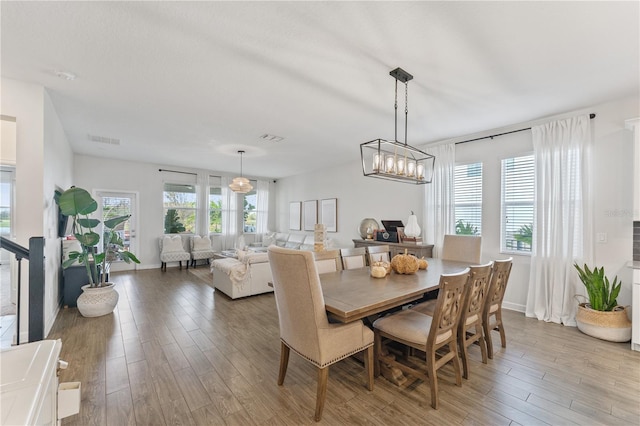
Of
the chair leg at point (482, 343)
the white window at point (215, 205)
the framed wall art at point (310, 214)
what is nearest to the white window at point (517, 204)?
the chair leg at point (482, 343)

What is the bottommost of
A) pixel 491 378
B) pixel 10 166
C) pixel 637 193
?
pixel 491 378

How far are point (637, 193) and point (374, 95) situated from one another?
2.97m

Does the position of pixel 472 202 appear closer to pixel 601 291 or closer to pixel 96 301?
pixel 601 291

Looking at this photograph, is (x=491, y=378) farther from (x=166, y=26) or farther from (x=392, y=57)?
(x=166, y=26)

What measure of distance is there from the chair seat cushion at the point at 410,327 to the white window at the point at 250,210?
23.2ft

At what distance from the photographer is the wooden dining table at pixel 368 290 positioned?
6.08ft

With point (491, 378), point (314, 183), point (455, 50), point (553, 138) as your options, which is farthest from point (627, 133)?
point (314, 183)

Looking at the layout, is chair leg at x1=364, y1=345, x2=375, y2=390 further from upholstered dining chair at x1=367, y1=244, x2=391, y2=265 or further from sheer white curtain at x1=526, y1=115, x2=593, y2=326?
sheer white curtain at x1=526, y1=115, x2=593, y2=326

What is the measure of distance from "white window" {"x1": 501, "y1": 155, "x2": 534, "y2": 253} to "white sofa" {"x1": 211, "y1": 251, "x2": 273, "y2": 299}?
380 centimetres


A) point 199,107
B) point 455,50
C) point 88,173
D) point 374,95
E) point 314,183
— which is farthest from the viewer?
point 314,183

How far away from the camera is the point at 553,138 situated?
3.65 m

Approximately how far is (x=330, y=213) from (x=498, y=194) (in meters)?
3.91

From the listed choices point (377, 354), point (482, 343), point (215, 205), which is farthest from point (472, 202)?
point (215, 205)

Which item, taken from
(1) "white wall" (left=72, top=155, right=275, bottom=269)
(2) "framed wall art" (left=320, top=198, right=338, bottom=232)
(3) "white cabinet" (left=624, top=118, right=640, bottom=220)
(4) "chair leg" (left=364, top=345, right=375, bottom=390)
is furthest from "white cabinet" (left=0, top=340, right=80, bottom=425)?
(1) "white wall" (left=72, top=155, right=275, bottom=269)
